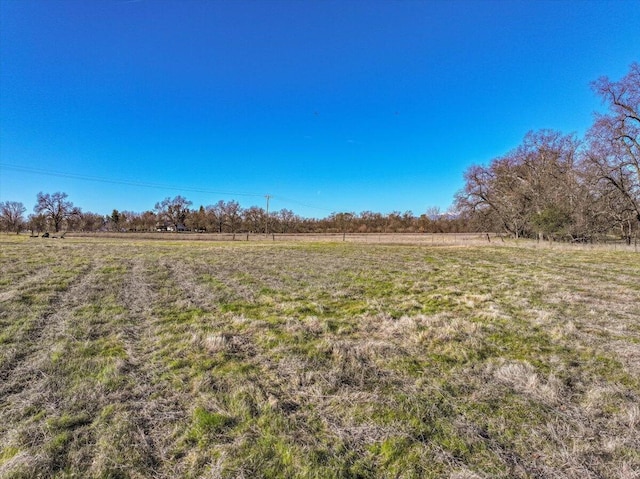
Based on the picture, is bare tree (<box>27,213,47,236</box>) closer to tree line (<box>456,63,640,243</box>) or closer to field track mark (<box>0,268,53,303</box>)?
field track mark (<box>0,268,53,303</box>)

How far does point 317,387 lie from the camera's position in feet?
11.5

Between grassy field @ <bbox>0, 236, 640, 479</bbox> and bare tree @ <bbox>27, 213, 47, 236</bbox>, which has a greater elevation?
bare tree @ <bbox>27, 213, 47, 236</bbox>

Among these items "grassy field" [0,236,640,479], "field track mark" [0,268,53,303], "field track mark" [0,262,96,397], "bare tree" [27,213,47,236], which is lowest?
"grassy field" [0,236,640,479]

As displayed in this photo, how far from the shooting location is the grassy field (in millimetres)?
2391

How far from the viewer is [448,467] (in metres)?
2.32

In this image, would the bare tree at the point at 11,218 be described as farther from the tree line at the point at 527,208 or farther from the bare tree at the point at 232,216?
the bare tree at the point at 232,216

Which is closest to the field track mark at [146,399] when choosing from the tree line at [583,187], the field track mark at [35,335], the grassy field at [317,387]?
the grassy field at [317,387]

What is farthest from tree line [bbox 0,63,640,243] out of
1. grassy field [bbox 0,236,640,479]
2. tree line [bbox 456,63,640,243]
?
grassy field [bbox 0,236,640,479]

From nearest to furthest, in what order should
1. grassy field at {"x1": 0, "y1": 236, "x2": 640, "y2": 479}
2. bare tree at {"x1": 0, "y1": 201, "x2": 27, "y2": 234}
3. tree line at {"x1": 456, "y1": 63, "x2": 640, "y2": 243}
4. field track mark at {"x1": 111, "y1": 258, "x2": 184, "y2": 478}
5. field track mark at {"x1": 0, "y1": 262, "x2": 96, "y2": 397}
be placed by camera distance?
grassy field at {"x1": 0, "y1": 236, "x2": 640, "y2": 479} → field track mark at {"x1": 111, "y1": 258, "x2": 184, "y2": 478} → field track mark at {"x1": 0, "y1": 262, "x2": 96, "y2": 397} → tree line at {"x1": 456, "y1": 63, "x2": 640, "y2": 243} → bare tree at {"x1": 0, "y1": 201, "x2": 27, "y2": 234}

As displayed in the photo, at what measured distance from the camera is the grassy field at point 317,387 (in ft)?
7.84

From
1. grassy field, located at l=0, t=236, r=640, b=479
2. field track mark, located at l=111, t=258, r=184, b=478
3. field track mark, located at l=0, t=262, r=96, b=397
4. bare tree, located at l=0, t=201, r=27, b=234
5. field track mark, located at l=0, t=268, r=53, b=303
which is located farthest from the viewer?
bare tree, located at l=0, t=201, r=27, b=234

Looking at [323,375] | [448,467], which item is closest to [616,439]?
[448,467]

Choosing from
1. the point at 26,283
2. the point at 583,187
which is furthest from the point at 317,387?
the point at 583,187

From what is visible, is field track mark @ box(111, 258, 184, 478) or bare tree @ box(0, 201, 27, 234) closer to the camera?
field track mark @ box(111, 258, 184, 478)
